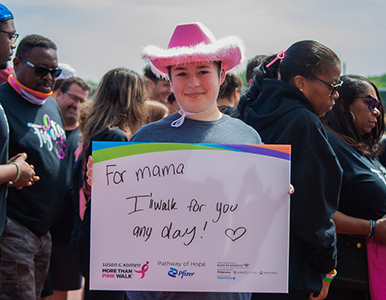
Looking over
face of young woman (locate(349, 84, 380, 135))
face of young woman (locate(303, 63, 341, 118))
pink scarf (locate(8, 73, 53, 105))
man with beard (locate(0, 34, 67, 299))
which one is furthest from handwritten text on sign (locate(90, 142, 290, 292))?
pink scarf (locate(8, 73, 53, 105))

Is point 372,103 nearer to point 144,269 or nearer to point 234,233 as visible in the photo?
point 234,233

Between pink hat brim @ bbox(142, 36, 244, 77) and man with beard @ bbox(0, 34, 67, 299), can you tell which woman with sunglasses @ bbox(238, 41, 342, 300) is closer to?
pink hat brim @ bbox(142, 36, 244, 77)

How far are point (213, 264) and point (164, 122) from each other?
687 millimetres

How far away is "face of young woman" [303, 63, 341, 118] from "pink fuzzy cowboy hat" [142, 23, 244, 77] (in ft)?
1.95

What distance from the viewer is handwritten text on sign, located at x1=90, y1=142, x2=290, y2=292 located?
1.69 metres

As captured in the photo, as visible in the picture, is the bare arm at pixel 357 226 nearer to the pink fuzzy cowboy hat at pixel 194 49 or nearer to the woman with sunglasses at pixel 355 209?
the woman with sunglasses at pixel 355 209

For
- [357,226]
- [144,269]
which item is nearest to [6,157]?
[144,269]

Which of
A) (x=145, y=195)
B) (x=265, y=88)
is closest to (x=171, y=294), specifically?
(x=145, y=195)

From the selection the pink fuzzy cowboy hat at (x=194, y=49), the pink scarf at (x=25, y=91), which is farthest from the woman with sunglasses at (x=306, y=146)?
the pink scarf at (x=25, y=91)

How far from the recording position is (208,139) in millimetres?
1799

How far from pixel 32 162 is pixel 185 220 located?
5.71ft

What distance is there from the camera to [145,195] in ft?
5.60

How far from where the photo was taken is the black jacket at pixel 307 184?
6.79ft

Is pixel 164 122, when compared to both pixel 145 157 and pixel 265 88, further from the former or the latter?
pixel 265 88
